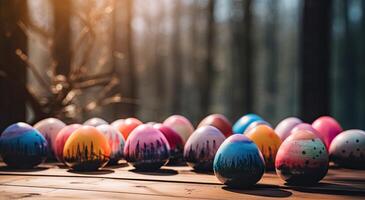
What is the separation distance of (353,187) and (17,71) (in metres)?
4.18

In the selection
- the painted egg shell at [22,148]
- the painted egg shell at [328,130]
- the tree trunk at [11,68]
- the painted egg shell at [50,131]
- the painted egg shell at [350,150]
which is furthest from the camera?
the tree trunk at [11,68]

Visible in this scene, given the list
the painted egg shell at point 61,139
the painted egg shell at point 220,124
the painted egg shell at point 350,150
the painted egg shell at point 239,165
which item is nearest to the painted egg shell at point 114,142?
the painted egg shell at point 61,139

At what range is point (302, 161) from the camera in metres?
2.92

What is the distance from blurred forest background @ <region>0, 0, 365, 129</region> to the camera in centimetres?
582

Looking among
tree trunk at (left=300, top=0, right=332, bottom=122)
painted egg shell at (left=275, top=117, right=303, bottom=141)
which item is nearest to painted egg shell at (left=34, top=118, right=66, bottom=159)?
painted egg shell at (left=275, top=117, right=303, bottom=141)

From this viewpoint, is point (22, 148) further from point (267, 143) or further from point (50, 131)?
point (267, 143)

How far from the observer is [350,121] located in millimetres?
14609

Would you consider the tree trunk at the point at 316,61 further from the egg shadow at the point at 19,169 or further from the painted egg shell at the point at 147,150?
the egg shadow at the point at 19,169

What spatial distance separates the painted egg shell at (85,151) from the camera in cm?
344

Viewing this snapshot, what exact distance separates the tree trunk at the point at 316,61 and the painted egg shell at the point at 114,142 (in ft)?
10.3

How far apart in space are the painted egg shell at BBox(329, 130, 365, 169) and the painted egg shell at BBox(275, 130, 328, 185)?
2.65ft

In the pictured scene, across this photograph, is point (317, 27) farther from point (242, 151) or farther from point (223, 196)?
point (223, 196)

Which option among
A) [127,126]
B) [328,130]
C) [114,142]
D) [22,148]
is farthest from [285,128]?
[22,148]

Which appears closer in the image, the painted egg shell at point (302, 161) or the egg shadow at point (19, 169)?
the painted egg shell at point (302, 161)
